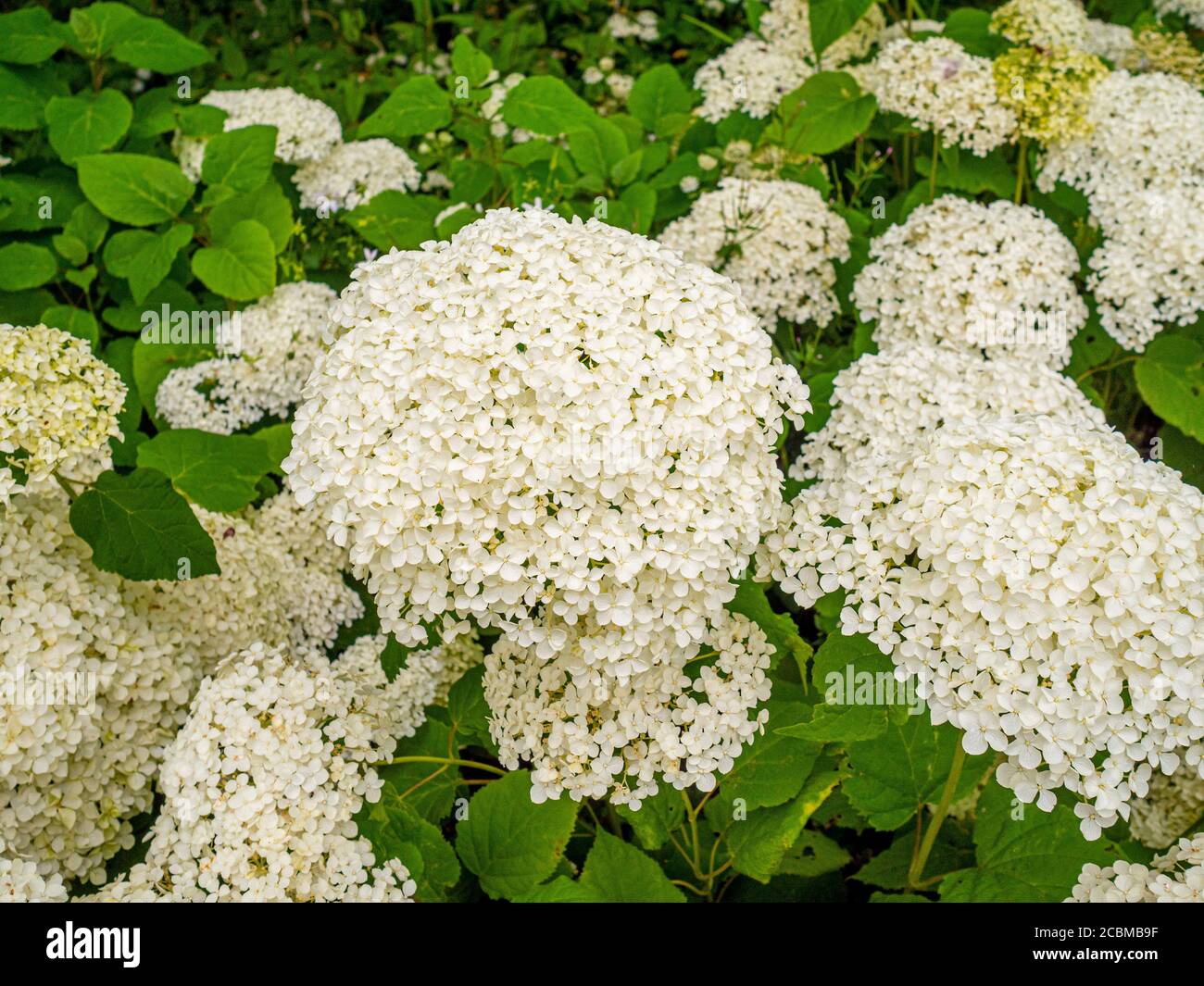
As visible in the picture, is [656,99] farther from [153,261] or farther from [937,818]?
[937,818]

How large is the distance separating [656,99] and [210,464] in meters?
2.50

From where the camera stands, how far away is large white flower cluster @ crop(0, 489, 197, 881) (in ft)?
7.25

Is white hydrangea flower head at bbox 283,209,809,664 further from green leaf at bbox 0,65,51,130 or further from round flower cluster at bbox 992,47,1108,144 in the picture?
green leaf at bbox 0,65,51,130

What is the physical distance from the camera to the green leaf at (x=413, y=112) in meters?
3.48

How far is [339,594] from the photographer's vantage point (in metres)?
3.17

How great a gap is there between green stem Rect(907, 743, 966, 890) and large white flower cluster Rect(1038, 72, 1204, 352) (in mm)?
1860

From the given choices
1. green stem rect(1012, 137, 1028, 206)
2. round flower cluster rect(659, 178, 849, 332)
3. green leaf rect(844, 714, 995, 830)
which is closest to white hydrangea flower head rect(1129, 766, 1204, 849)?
green leaf rect(844, 714, 995, 830)

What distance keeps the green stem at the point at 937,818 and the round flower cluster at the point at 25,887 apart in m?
1.84

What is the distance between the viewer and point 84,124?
382cm

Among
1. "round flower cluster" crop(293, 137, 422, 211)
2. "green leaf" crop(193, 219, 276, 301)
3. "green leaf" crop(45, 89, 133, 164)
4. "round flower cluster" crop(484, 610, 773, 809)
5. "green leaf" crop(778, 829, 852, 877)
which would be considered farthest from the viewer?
"round flower cluster" crop(293, 137, 422, 211)

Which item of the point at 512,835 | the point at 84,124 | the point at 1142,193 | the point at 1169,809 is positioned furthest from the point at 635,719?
the point at 84,124

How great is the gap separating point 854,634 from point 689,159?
236 cm
